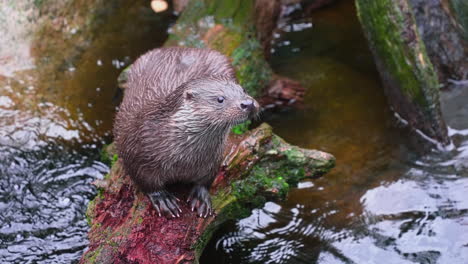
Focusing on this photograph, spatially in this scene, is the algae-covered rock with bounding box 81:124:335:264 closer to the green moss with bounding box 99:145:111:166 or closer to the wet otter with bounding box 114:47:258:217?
the wet otter with bounding box 114:47:258:217

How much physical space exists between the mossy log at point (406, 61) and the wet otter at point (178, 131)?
168cm

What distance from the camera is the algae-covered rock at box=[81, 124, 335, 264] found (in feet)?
10.5

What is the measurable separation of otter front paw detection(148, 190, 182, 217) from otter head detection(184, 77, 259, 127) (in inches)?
21.3

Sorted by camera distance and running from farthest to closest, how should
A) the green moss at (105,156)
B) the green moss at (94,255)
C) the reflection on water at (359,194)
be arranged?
the green moss at (105,156) < the reflection on water at (359,194) < the green moss at (94,255)

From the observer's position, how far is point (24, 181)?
4.31 m

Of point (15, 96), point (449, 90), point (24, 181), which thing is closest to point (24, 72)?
point (15, 96)

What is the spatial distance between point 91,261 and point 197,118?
900 mm

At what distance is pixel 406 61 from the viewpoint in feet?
15.1

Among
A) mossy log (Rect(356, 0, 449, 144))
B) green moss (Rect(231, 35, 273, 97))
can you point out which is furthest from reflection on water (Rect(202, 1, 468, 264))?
green moss (Rect(231, 35, 273, 97))

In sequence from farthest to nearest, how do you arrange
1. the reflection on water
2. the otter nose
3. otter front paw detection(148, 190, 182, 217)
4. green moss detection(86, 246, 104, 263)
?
1. the reflection on water
2. otter front paw detection(148, 190, 182, 217)
3. green moss detection(86, 246, 104, 263)
4. the otter nose

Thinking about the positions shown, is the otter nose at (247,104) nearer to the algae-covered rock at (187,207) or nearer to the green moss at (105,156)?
the algae-covered rock at (187,207)

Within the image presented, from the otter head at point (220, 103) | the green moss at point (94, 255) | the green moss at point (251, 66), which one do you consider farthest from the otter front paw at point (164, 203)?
the green moss at point (251, 66)

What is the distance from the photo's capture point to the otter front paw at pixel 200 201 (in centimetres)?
338

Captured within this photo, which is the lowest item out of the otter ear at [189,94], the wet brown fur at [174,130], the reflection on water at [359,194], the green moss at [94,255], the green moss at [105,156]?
the reflection on water at [359,194]
